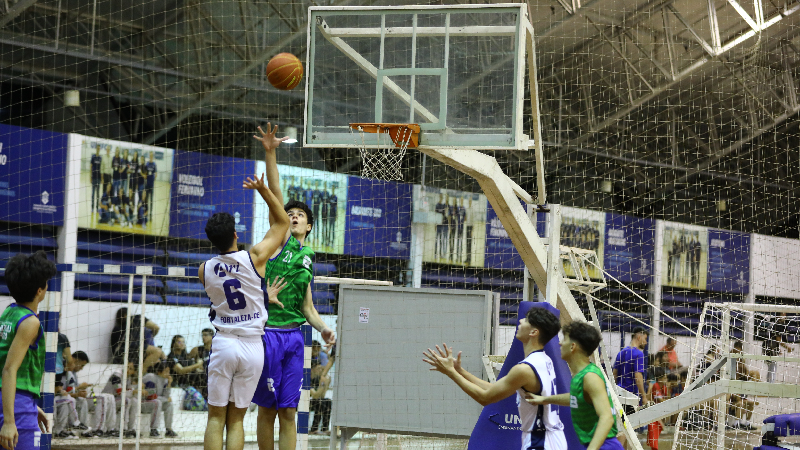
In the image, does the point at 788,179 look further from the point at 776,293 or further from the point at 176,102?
the point at 176,102

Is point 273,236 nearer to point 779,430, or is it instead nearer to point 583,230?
point 779,430

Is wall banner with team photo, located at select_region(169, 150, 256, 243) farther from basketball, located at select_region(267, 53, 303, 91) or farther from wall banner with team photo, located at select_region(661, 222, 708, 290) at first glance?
wall banner with team photo, located at select_region(661, 222, 708, 290)

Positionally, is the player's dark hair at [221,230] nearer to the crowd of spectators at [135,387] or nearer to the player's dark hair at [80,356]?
the crowd of spectators at [135,387]

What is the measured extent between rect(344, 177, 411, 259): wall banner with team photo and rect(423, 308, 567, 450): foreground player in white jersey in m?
9.26


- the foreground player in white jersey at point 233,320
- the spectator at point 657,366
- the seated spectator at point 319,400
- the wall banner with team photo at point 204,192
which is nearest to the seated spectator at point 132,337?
the wall banner with team photo at point 204,192

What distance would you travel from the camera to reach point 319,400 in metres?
11.9

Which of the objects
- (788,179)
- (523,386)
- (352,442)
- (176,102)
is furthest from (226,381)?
(788,179)

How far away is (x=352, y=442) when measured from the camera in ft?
40.5

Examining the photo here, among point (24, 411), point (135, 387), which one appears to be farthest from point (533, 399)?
point (135, 387)

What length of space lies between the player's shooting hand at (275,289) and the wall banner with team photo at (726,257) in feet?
48.5

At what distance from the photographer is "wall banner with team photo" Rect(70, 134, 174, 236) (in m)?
12.1

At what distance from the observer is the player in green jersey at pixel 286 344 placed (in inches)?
205

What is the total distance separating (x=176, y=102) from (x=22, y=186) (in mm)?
3397

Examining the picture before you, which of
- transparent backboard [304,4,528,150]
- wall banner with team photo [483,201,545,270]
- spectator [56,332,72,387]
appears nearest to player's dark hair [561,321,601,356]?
transparent backboard [304,4,528,150]
